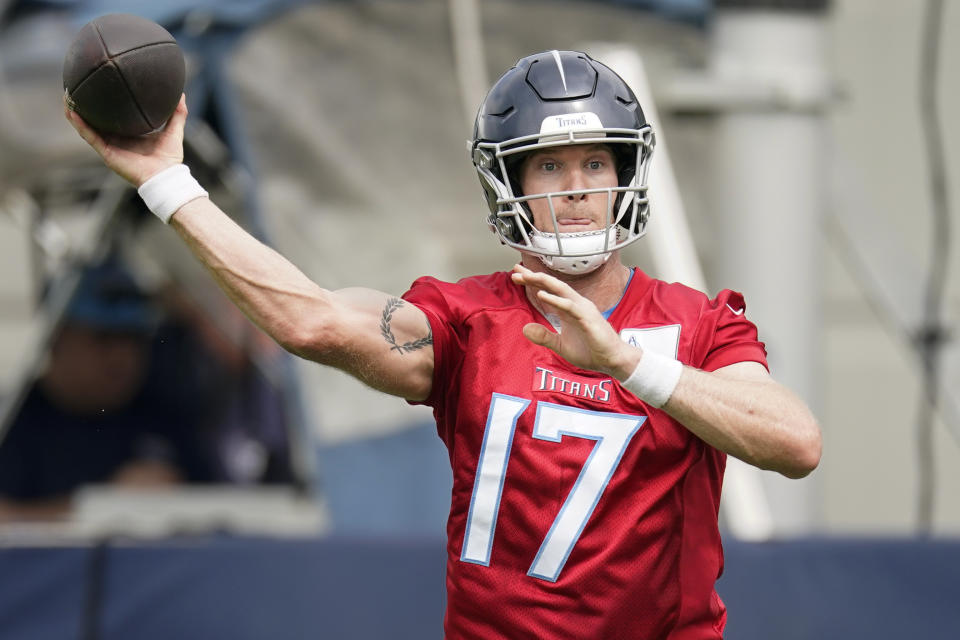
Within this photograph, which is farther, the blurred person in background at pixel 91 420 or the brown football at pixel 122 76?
the blurred person in background at pixel 91 420

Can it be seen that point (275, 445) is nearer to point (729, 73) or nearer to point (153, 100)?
point (729, 73)

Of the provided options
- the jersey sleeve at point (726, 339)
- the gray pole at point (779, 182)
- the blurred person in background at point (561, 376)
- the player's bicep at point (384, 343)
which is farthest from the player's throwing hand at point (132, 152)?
the gray pole at point (779, 182)

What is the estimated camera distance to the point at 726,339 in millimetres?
2797

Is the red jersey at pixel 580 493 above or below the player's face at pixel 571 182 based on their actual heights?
below

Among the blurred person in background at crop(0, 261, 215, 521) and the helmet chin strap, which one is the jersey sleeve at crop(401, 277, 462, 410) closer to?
the helmet chin strap

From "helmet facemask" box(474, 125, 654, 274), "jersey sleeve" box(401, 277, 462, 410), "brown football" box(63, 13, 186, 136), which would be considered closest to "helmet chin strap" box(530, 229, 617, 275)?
"helmet facemask" box(474, 125, 654, 274)

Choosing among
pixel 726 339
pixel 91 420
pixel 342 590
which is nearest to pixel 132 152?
pixel 726 339

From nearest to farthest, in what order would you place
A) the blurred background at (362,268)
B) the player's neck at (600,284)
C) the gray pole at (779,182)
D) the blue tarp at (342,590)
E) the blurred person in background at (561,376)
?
the blurred person in background at (561,376) < the player's neck at (600,284) < the blue tarp at (342,590) < the blurred background at (362,268) < the gray pole at (779,182)

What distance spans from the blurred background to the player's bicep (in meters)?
2.19

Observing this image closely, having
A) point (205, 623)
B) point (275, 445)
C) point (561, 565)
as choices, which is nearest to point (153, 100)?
point (561, 565)

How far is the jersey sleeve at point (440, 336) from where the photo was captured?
9.30ft

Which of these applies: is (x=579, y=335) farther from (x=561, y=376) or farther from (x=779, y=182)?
(x=779, y=182)

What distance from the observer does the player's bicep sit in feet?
8.82

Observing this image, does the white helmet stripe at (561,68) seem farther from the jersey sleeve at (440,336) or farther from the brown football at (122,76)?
the brown football at (122,76)
